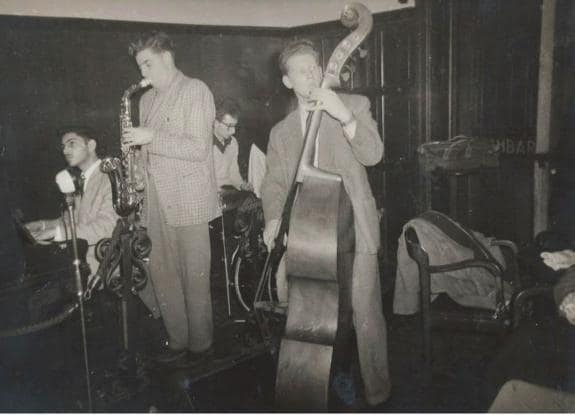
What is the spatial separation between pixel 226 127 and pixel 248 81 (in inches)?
35.0

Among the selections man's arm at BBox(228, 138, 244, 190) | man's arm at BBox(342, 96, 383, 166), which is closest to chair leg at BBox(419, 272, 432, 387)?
man's arm at BBox(342, 96, 383, 166)

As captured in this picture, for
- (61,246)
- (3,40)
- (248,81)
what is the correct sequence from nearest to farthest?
(61,246) → (3,40) → (248,81)

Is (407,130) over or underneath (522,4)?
underneath

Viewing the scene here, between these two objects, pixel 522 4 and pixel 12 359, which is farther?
pixel 522 4

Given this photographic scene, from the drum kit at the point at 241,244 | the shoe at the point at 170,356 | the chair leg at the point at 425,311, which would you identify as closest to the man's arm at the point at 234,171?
the drum kit at the point at 241,244

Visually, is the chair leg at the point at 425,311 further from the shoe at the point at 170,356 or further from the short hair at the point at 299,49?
the shoe at the point at 170,356

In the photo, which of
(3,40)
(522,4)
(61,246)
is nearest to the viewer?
(61,246)

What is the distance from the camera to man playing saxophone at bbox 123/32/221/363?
256 centimetres

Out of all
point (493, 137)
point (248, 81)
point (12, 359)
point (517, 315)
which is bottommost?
point (12, 359)

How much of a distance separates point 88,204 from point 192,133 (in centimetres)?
90

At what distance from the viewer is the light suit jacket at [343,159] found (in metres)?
2.04

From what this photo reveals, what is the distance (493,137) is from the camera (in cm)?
401

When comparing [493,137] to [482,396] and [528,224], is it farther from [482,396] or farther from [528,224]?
[482,396]

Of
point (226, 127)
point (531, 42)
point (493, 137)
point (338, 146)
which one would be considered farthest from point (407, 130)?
point (338, 146)
